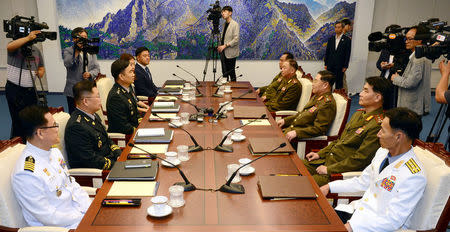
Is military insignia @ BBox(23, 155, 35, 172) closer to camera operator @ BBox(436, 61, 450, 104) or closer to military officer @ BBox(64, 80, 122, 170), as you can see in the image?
military officer @ BBox(64, 80, 122, 170)

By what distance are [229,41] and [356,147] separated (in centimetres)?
408

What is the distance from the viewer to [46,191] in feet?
6.01

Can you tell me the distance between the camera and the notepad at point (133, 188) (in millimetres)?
1881

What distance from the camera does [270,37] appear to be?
7.32 meters

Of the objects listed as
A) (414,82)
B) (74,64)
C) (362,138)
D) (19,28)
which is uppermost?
(19,28)

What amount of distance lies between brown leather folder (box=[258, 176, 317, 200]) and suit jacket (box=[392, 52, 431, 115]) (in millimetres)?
2589

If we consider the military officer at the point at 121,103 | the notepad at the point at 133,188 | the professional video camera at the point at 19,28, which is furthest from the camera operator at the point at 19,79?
the notepad at the point at 133,188

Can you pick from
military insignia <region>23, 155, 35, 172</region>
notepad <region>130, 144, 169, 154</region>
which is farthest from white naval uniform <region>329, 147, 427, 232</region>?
military insignia <region>23, 155, 35, 172</region>

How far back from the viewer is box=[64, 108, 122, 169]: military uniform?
248cm

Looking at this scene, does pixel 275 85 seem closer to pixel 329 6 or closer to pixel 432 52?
pixel 432 52

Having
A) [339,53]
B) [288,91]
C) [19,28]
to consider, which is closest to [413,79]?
[288,91]

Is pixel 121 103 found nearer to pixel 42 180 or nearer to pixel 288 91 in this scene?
pixel 42 180

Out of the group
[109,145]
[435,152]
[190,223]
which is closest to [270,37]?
[109,145]

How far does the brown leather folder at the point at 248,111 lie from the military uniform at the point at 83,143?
50.8 inches
